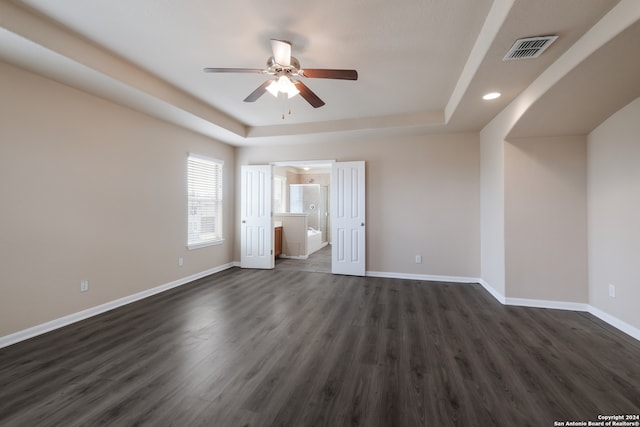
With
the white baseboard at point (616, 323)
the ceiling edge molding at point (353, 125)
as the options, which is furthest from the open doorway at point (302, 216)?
the white baseboard at point (616, 323)

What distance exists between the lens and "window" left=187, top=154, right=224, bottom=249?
184 inches

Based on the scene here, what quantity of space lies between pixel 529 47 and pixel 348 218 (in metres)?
3.43

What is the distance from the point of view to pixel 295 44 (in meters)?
2.48

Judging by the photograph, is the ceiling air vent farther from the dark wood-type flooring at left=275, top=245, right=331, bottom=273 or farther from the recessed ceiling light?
the dark wood-type flooring at left=275, top=245, right=331, bottom=273

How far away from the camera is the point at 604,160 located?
2.96 meters

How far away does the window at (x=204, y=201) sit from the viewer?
467cm

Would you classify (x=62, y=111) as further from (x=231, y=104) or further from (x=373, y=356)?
(x=373, y=356)

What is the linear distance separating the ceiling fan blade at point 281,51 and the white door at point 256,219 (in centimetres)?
324

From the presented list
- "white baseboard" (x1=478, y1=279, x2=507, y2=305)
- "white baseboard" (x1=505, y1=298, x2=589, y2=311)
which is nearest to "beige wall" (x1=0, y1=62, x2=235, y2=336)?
"white baseboard" (x1=478, y1=279, x2=507, y2=305)

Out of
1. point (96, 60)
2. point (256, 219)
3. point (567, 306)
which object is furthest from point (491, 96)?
point (256, 219)

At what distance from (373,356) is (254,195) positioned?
4077mm

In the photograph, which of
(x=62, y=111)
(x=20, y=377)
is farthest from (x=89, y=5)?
(x=20, y=377)

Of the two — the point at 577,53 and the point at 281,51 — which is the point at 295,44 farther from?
the point at 577,53

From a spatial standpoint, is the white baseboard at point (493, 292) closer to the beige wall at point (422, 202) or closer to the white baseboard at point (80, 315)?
the beige wall at point (422, 202)
